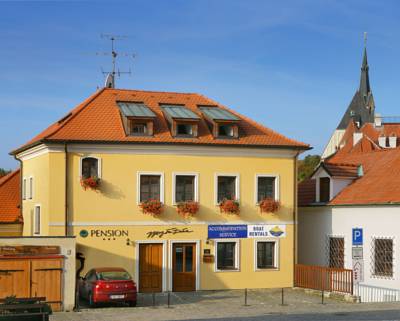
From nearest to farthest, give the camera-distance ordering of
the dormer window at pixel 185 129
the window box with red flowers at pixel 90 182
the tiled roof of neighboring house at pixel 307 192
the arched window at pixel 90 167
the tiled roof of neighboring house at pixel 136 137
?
the window box with red flowers at pixel 90 182, the arched window at pixel 90 167, the tiled roof of neighboring house at pixel 136 137, the dormer window at pixel 185 129, the tiled roof of neighboring house at pixel 307 192

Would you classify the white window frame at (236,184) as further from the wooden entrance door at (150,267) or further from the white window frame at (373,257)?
the white window frame at (373,257)

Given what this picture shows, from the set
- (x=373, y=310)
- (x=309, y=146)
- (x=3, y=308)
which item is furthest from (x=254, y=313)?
(x=309, y=146)

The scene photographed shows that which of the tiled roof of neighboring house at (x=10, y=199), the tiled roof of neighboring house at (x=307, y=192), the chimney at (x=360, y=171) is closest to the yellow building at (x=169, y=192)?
the tiled roof of neighboring house at (x=10, y=199)

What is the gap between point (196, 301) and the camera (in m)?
29.0

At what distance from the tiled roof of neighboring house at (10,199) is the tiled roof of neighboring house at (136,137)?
2976 millimetres

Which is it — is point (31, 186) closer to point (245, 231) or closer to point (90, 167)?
point (90, 167)

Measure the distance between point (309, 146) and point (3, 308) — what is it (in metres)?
18.9

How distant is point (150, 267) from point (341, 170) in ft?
35.3

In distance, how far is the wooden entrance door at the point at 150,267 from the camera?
104 feet

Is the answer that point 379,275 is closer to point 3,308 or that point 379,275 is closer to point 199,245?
point 199,245

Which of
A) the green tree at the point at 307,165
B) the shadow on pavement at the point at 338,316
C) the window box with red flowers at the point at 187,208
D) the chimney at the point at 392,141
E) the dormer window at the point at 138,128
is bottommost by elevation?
the shadow on pavement at the point at 338,316

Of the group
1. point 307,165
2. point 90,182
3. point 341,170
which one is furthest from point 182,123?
point 307,165

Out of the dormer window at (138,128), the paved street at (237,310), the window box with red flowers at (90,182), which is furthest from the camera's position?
the dormer window at (138,128)

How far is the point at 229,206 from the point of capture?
32.9 meters
